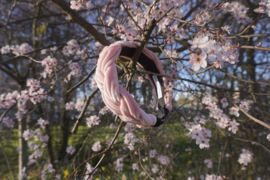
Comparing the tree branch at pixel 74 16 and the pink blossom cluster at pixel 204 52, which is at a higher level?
the tree branch at pixel 74 16

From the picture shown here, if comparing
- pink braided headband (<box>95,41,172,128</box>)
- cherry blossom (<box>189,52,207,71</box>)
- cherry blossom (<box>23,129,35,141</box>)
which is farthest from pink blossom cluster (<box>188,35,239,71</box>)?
cherry blossom (<box>23,129,35,141</box>)

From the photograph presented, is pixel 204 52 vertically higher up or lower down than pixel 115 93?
higher up

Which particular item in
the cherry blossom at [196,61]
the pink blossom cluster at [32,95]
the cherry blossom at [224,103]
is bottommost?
the cherry blossom at [224,103]

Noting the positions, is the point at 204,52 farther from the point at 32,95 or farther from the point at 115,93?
the point at 32,95

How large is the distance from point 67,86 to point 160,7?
3026 mm

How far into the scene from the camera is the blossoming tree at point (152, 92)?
1.08m

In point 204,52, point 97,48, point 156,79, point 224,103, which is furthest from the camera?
point 97,48

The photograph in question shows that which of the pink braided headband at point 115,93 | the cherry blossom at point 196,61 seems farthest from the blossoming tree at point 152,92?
the pink braided headband at point 115,93

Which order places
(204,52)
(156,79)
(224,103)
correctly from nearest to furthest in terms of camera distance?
(204,52), (156,79), (224,103)

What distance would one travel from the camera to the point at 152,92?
2146 mm

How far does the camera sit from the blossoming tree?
1082 mm

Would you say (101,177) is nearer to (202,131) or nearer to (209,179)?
(209,179)

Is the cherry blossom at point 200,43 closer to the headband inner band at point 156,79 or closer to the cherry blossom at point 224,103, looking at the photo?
the headband inner band at point 156,79

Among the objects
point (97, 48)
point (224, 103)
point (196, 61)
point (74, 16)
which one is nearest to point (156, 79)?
point (196, 61)
